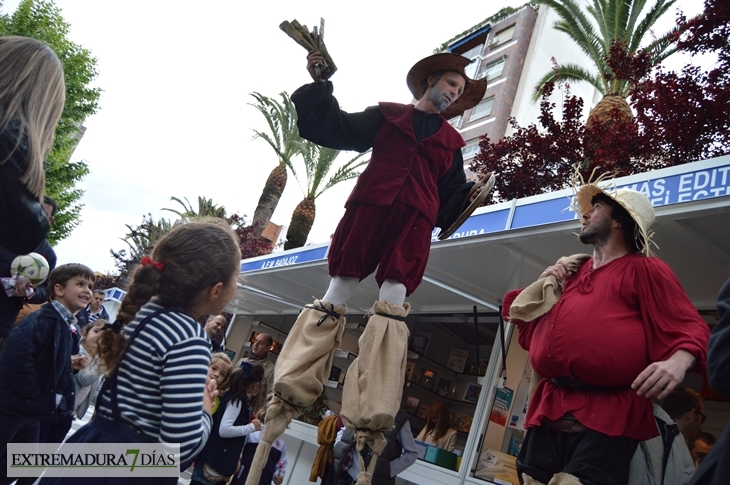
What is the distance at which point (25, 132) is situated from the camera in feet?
6.66

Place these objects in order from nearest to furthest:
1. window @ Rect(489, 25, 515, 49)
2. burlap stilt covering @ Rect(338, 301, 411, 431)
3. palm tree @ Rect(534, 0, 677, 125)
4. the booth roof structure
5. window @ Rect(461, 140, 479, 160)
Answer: burlap stilt covering @ Rect(338, 301, 411, 431) → the booth roof structure → palm tree @ Rect(534, 0, 677, 125) → window @ Rect(461, 140, 479, 160) → window @ Rect(489, 25, 515, 49)

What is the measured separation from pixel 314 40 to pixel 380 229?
0.91 m

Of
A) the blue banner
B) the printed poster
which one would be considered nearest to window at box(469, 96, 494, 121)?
the blue banner

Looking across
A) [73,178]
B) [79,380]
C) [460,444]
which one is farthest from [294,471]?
[73,178]

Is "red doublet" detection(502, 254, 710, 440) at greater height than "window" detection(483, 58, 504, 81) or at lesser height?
lesser

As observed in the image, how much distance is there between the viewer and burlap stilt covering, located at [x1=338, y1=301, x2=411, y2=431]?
233 centimetres

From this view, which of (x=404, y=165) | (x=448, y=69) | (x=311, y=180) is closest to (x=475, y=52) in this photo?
(x=311, y=180)

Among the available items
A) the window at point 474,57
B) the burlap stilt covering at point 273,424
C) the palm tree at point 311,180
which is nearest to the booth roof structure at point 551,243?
the burlap stilt covering at point 273,424

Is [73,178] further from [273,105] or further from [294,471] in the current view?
[294,471]

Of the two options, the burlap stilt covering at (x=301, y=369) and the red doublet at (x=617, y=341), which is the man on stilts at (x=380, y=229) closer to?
the burlap stilt covering at (x=301, y=369)

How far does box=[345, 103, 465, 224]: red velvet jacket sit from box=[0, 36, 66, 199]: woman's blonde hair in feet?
4.27

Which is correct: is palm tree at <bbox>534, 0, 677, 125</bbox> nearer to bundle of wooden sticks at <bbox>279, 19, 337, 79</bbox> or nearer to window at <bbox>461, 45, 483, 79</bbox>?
bundle of wooden sticks at <bbox>279, 19, 337, 79</bbox>

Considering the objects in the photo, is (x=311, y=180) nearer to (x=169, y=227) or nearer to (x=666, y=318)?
(x=169, y=227)

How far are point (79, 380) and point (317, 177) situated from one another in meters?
13.8
